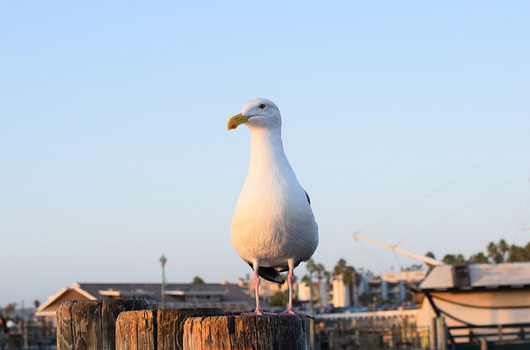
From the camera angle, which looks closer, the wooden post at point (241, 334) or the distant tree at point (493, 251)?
the wooden post at point (241, 334)

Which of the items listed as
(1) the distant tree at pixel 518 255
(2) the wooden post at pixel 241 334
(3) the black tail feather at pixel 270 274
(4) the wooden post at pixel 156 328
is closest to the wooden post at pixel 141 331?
(4) the wooden post at pixel 156 328

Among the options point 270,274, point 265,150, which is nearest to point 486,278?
point 270,274

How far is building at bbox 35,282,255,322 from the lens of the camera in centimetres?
5869

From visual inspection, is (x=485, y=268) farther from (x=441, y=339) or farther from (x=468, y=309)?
(x=441, y=339)

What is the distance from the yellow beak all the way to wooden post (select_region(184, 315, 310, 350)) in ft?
5.04

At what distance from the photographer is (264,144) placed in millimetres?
4316

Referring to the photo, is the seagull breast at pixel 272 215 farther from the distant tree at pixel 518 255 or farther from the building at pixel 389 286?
the building at pixel 389 286

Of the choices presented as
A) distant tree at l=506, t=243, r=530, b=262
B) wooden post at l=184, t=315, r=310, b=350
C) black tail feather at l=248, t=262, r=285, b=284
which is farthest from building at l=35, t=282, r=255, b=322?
wooden post at l=184, t=315, r=310, b=350

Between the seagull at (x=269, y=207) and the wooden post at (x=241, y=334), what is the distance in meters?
0.94

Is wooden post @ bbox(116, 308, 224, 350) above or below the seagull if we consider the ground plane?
below

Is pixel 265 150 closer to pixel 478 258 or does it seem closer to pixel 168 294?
pixel 168 294

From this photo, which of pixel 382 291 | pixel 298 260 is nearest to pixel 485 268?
pixel 298 260

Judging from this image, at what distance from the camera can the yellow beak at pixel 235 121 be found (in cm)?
425

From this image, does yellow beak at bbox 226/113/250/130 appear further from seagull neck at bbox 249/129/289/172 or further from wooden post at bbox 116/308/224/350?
wooden post at bbox 116/308/224/350
